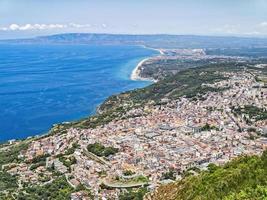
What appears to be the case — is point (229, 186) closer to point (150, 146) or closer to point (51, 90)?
point (150, 146)

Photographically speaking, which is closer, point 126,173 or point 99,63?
point 126,173

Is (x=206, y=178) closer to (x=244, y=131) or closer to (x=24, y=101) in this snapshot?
(x=244, y=131)

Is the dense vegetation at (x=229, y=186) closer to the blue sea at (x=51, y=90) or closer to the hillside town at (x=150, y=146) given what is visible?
the hillside town at (x=150, y=146)

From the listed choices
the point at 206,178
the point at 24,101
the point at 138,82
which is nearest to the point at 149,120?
the point at 206,178

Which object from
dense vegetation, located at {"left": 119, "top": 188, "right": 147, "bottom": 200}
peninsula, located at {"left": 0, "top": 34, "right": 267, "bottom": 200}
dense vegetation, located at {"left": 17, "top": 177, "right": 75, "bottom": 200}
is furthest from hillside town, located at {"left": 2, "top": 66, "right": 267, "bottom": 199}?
dense vegetation, located at {"left": 17, "top": 177, "right": 75, "bottom": 200}

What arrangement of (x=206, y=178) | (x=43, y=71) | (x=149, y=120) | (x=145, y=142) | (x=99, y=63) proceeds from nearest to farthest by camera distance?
(x=206, y=178)
(x=145, y=142)
(x=149, y=120)
(x=43, y=71)
(x=99, y=63)

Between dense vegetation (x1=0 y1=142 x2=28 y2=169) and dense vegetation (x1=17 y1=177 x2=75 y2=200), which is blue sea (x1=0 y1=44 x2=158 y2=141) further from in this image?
dense vegetation (x1=17 y1=177 x2=75 y2=200)

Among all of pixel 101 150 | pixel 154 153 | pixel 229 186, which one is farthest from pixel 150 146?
pixel 229 186
